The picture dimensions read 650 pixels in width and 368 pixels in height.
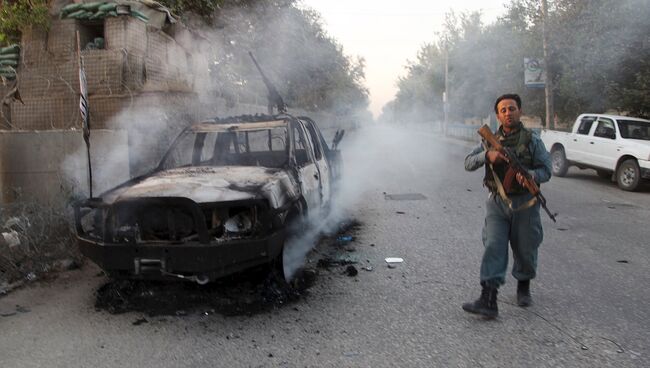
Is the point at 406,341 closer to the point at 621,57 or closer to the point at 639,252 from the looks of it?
the point at 639,252

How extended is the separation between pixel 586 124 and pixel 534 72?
23.7ft

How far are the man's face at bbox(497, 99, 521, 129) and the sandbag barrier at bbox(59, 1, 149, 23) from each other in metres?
6.05

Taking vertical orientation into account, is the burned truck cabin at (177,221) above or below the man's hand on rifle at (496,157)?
below

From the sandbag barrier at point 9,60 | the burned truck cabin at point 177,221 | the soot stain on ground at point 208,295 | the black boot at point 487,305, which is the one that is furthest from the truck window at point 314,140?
the sandbag barrier at point 9,60

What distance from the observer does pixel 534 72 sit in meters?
18.2

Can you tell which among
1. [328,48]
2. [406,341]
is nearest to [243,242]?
[406,341]

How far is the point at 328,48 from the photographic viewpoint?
19000mm

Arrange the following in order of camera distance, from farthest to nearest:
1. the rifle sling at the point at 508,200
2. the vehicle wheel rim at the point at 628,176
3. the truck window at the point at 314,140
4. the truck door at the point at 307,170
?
the vehicle wheel rim at the point at 628,176 → the truck window at the point at 314,140 → the truck door at the point at 307,170 → the rifle sling at the point at 508,200

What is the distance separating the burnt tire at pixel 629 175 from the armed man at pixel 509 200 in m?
7.95

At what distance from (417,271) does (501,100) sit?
72.8 inches

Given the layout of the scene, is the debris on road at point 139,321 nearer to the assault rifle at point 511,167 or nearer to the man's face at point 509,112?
the assault rifle at point 511,167

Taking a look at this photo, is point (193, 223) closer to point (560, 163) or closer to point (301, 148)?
point (301, 148)

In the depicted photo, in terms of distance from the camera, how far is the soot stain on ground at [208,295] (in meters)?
3.70

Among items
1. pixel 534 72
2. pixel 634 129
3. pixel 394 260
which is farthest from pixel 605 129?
pixel 394 260
